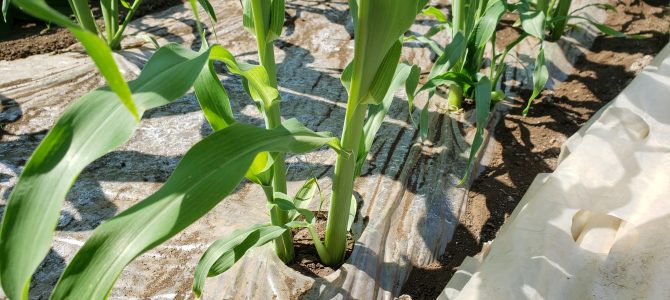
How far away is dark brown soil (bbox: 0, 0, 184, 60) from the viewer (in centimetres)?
198

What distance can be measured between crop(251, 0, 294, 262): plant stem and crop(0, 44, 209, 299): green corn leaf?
0.25 meters

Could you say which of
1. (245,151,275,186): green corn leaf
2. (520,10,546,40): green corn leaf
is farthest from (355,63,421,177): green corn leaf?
(520,10,546,40): green corn leaf

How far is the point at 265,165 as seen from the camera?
90cm

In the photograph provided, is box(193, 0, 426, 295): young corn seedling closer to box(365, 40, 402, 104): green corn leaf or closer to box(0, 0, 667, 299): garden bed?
box(365, 40, 402, 104): green corn leaf

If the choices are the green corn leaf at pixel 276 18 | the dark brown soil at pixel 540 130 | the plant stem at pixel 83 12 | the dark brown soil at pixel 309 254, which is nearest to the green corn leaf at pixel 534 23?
the dark brown soil at pixel 540 130

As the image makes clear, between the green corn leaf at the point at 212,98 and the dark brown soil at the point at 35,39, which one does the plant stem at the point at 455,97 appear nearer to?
the green corn leaf at the point at 212,98

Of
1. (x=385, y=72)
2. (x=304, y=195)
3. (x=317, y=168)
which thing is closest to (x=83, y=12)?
(x=317, y=168)

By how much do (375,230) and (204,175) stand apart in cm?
69

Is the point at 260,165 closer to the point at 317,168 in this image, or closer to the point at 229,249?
the point at 229,249

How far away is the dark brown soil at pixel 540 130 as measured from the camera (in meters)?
1.32

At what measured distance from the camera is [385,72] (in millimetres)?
852

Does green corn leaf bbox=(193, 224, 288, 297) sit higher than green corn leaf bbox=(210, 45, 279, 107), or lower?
lower

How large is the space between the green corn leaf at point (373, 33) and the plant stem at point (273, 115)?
154mm

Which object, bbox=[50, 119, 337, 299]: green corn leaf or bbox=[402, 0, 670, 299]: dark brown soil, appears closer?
bbox=[50, 119, 337, 299]: green corn leaf
